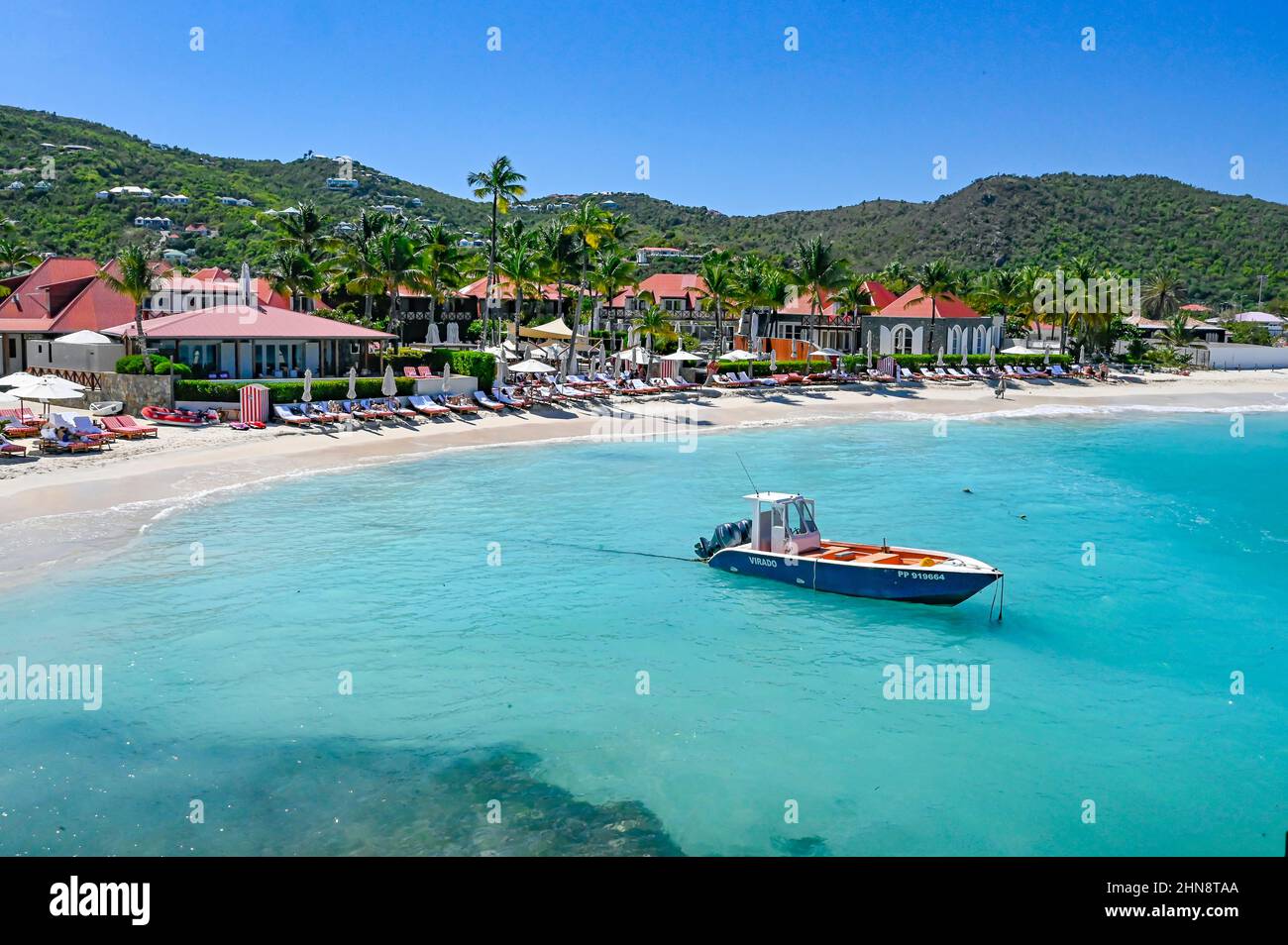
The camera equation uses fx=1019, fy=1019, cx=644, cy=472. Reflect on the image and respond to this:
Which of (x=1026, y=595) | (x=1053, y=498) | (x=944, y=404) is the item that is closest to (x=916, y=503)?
(x=1053, y=498)

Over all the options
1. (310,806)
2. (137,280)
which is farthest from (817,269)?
(310,806)

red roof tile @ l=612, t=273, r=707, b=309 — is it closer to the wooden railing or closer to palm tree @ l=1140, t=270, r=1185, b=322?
palm tree @ l=1140, t=270, r=1185, b=322

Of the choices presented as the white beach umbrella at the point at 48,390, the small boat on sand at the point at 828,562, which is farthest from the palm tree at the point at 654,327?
the small boat on sand at the point at 828,562

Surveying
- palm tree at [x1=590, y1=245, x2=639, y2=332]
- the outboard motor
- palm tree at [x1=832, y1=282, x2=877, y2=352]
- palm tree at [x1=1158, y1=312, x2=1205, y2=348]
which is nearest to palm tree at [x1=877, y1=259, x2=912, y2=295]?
palm tree at [x1=832, y1=282, x2=877, y2=352]

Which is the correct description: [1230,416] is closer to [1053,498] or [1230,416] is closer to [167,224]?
[1053,498]

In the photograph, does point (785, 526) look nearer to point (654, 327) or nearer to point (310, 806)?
point (310, 806)

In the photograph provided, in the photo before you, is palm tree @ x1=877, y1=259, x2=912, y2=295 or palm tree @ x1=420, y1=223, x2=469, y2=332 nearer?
palm tree @ x1=420, y1=223, x2=469, y2=332
